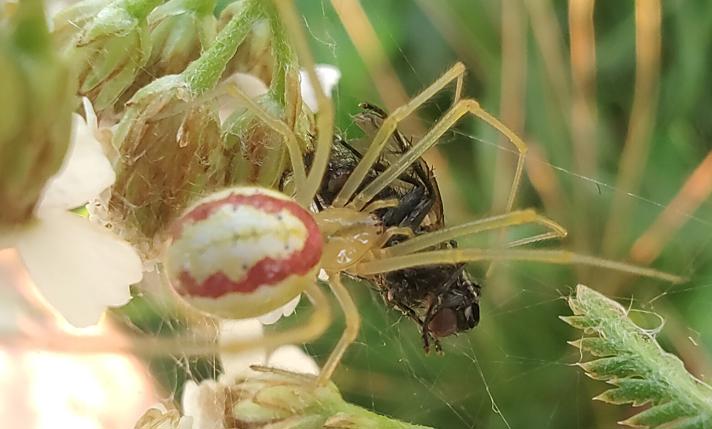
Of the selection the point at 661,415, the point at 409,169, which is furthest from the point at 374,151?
the point at 661,415

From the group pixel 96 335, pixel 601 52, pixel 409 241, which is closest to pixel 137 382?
pixel 96 335

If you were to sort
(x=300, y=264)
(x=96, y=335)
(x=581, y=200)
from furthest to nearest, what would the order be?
(x=581, y=200)
(x=96, y=335)
(x=300, y=264)

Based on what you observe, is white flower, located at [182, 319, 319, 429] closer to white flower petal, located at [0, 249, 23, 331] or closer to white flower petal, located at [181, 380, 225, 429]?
white flower petal, located at [181, 380, 225, 429]

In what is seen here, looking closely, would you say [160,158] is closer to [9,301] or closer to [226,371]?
[226,371]

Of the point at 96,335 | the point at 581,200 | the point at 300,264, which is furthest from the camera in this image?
the point at 581,200

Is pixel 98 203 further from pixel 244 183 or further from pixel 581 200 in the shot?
pixel 581 200

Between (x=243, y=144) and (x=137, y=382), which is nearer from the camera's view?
(x=243, y=144)

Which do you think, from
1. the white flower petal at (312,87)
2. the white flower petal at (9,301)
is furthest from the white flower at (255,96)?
the white flower petal at (9,301)
